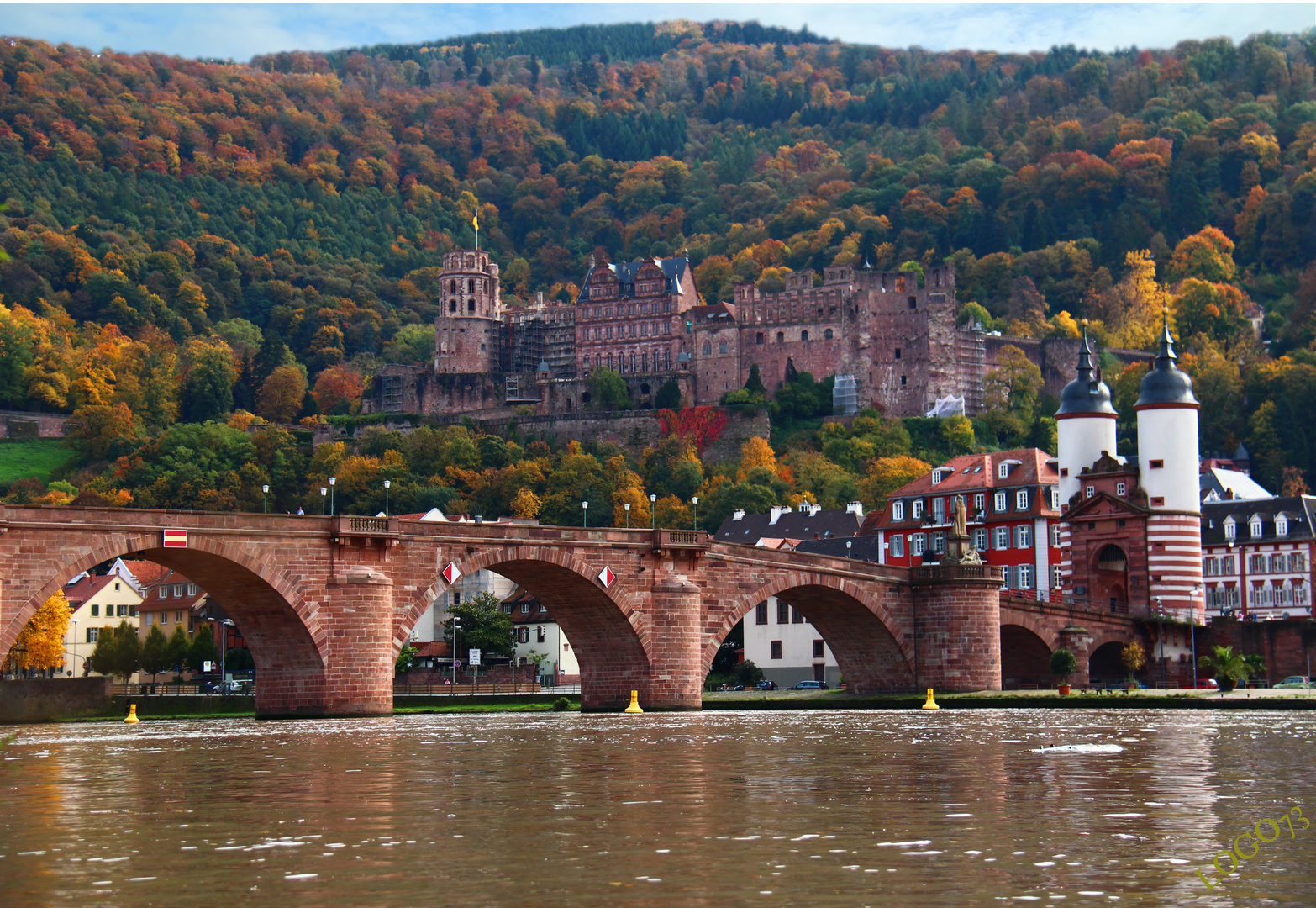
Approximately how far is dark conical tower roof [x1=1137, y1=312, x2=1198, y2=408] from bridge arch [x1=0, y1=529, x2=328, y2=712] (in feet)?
140

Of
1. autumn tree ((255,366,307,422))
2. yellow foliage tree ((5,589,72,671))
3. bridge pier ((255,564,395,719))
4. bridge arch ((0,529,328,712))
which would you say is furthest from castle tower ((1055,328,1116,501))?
autumn tree ((255,366,307,422))

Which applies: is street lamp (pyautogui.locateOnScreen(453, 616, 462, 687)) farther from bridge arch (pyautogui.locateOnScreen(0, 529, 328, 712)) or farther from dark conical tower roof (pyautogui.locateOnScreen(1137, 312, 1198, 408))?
dark conical tower roof (pyautogui.locateOnScreen(1137, 312, 1198, 408))

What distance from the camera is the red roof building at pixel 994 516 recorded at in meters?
89.5

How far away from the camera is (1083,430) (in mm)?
85750

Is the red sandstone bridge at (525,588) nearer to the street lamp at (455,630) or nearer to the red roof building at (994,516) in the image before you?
the red roof building at (994,516)

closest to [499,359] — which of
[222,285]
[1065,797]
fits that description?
[222,285]

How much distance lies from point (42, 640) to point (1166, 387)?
169ft

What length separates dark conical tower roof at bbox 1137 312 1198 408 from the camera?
8131 cm

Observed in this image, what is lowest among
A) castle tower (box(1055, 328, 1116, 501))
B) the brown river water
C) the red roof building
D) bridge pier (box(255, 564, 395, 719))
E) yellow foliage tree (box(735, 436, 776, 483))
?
the brown river water

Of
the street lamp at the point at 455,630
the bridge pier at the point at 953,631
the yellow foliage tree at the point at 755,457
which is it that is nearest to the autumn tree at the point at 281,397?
the yellow foliage tree at the point at 755,457

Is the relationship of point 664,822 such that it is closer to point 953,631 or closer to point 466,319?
point 953,631

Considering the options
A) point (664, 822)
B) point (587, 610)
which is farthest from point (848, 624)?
point (664, 822)

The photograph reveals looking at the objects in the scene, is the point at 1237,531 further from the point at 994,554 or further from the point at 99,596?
the point at 99,596

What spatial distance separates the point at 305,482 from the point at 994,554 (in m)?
69.1
